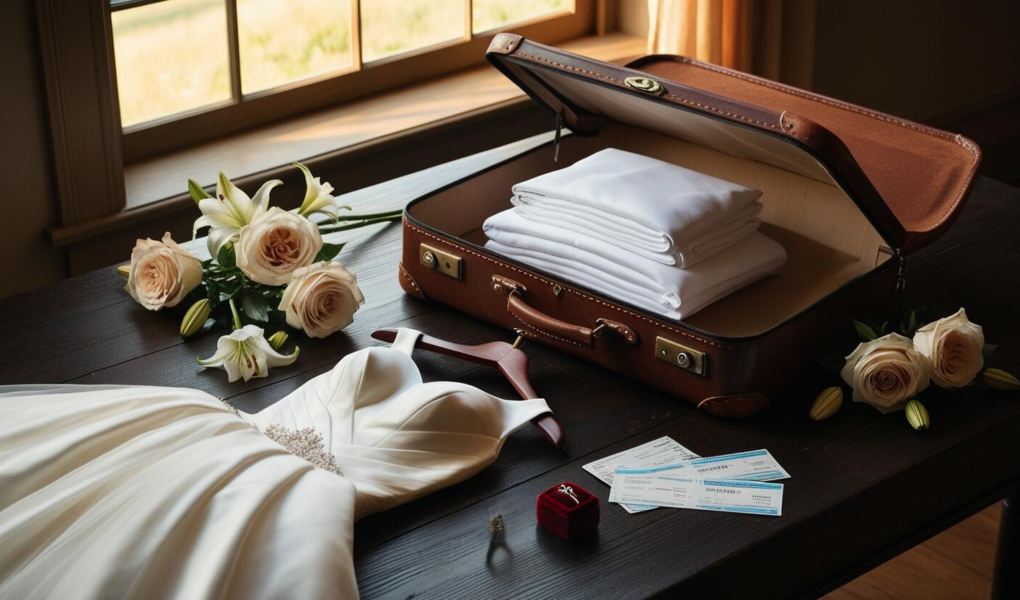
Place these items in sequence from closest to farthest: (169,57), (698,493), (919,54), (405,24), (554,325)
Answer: (698,493) < (554,325) < (169,57) < (405,24) < (919,54)

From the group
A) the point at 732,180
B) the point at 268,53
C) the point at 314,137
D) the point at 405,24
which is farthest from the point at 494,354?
the point at 405,24

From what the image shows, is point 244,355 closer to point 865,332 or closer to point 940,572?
point 865,332

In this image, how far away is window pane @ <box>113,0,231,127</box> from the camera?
2.25m

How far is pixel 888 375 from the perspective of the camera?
1251 mm

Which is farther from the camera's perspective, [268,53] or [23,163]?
[268,53]

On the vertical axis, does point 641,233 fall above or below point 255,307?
above

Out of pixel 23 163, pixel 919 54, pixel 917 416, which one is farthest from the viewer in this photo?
pixel 919 54

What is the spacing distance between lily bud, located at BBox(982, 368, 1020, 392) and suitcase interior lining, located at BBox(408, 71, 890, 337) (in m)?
0.24

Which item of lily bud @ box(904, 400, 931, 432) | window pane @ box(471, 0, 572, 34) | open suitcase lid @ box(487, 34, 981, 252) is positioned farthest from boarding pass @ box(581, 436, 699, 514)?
window pane @ box(471, 0, 572, 34)

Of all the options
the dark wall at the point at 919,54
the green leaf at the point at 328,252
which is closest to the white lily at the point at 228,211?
the green leaf at the point at 328,252

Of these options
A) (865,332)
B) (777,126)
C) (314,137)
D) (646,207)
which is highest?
(777,126)

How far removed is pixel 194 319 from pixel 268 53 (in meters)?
1.21

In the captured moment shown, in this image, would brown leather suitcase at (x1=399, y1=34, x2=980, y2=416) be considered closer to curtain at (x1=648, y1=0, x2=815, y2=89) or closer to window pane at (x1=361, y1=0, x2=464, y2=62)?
curtain at (x1=648, y1=0, x2=815, y2=89)

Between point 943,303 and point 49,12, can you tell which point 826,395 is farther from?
point 49,12
